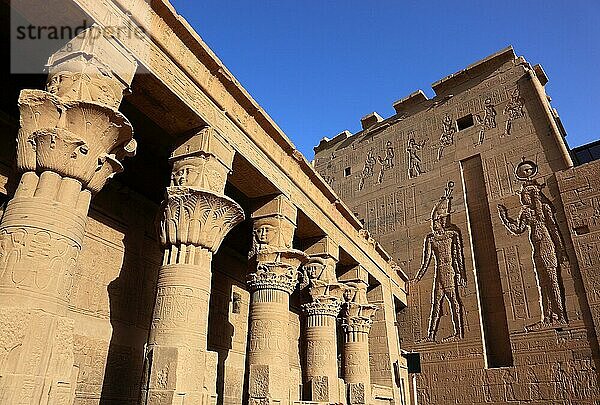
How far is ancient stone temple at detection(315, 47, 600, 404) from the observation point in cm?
1026

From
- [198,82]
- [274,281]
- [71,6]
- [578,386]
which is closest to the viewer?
[71,6]

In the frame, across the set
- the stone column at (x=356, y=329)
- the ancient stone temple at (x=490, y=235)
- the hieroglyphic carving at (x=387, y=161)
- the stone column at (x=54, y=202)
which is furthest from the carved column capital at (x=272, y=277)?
the hieroglyphic carving at (x=387, y=161)

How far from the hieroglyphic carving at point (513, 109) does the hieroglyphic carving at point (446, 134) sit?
5.57 ft

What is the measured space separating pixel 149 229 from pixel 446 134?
1051 cm

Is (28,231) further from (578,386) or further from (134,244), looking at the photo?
(578,386)

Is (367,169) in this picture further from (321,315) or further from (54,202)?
(54,202)

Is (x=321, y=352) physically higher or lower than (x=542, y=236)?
lower

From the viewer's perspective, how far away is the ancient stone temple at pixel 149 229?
3414mm

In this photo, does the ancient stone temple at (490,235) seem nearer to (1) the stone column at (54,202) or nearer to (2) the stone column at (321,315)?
(2) the stone column at (321,315)

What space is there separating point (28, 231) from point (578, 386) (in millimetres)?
11040

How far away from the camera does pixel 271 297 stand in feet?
22.0

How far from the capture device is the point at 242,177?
681cm

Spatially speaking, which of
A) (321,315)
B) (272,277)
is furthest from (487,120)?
(272,277)

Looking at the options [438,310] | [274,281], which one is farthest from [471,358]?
[274,281]
